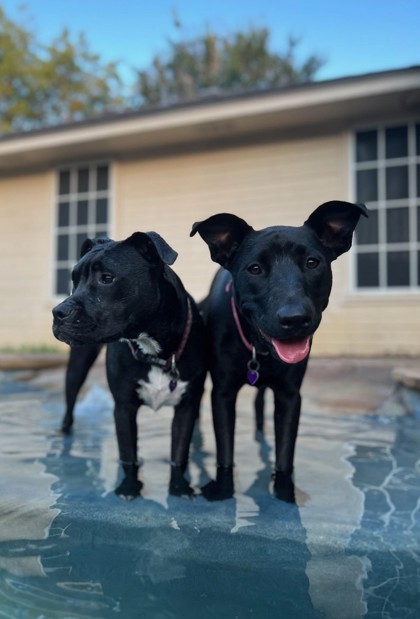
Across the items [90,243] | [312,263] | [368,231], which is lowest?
[312,263]

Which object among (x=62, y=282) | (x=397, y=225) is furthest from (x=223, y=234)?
(x=62, y=282)

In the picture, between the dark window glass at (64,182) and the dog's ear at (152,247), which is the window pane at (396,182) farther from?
the dog's ear at (152,247)

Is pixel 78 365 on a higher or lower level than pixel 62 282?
lower

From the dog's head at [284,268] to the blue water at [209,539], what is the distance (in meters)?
0.69

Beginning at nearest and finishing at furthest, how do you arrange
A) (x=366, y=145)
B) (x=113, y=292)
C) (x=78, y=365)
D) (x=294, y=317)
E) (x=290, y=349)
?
1. (x=294, y=317)
2. (x=290, y=349)
3. (x=113, y=292)
4. (x=78, y=365)
5. (x=366, y=145)

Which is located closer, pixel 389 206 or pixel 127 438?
pixel 127 438

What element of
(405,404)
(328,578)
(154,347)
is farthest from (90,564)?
(405,404)

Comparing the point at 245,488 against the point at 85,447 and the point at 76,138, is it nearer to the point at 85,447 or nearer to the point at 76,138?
the point at 85,447

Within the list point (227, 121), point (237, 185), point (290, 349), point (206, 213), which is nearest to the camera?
point (290, 349)

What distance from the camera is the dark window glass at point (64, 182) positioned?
1073cm

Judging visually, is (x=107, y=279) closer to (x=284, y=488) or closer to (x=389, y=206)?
(x=284, y=488)

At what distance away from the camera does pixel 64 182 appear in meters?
10.8

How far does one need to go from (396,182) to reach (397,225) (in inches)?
24.0

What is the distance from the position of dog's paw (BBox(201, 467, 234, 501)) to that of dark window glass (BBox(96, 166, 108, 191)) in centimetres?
852
